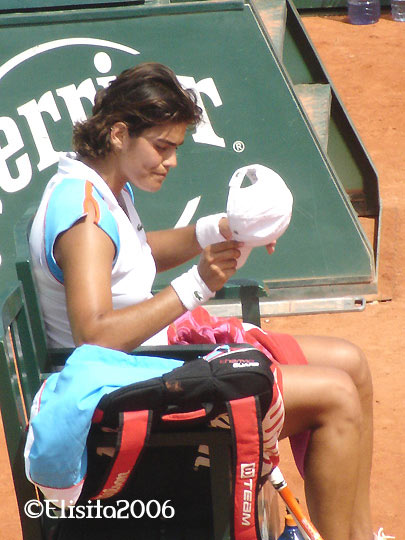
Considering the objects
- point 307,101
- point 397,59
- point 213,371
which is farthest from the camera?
point 397,59

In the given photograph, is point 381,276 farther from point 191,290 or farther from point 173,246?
point 191,290

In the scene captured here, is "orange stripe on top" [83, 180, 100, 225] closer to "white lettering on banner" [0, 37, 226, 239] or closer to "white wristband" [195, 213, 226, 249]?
"white wristband" [195, 213, 226, 249]

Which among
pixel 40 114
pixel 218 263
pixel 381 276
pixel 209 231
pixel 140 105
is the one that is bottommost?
pixel 381 276

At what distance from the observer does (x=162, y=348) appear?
7.13ft

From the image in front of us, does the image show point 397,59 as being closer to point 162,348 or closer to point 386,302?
point 386,302

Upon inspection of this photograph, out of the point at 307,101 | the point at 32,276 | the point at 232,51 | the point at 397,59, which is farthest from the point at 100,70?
the point at 397,59

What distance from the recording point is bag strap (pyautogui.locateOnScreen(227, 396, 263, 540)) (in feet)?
6.06

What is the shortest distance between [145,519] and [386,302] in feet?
7.80

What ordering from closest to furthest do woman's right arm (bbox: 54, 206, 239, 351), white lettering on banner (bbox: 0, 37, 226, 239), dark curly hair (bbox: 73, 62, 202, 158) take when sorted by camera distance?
woman's right arm (bbox: 54, 206, 239, 351), dark curly hair (bbox: 73, 62, 202, 158), white lettering on banner (bbox: 0, 37, 226, 239)

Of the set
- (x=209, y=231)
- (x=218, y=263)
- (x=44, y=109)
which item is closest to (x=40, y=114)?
(x=44, y=109)

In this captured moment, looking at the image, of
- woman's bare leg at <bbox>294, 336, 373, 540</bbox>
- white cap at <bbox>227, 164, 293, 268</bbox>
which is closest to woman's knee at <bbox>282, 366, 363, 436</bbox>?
woman's bare leg at <bbox>294, 336, 373, 540</bbox>

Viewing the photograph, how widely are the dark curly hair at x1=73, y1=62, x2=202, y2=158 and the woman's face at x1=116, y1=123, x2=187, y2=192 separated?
0.02 metres

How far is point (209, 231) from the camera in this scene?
2.53 meters

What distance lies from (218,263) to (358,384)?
604mm
